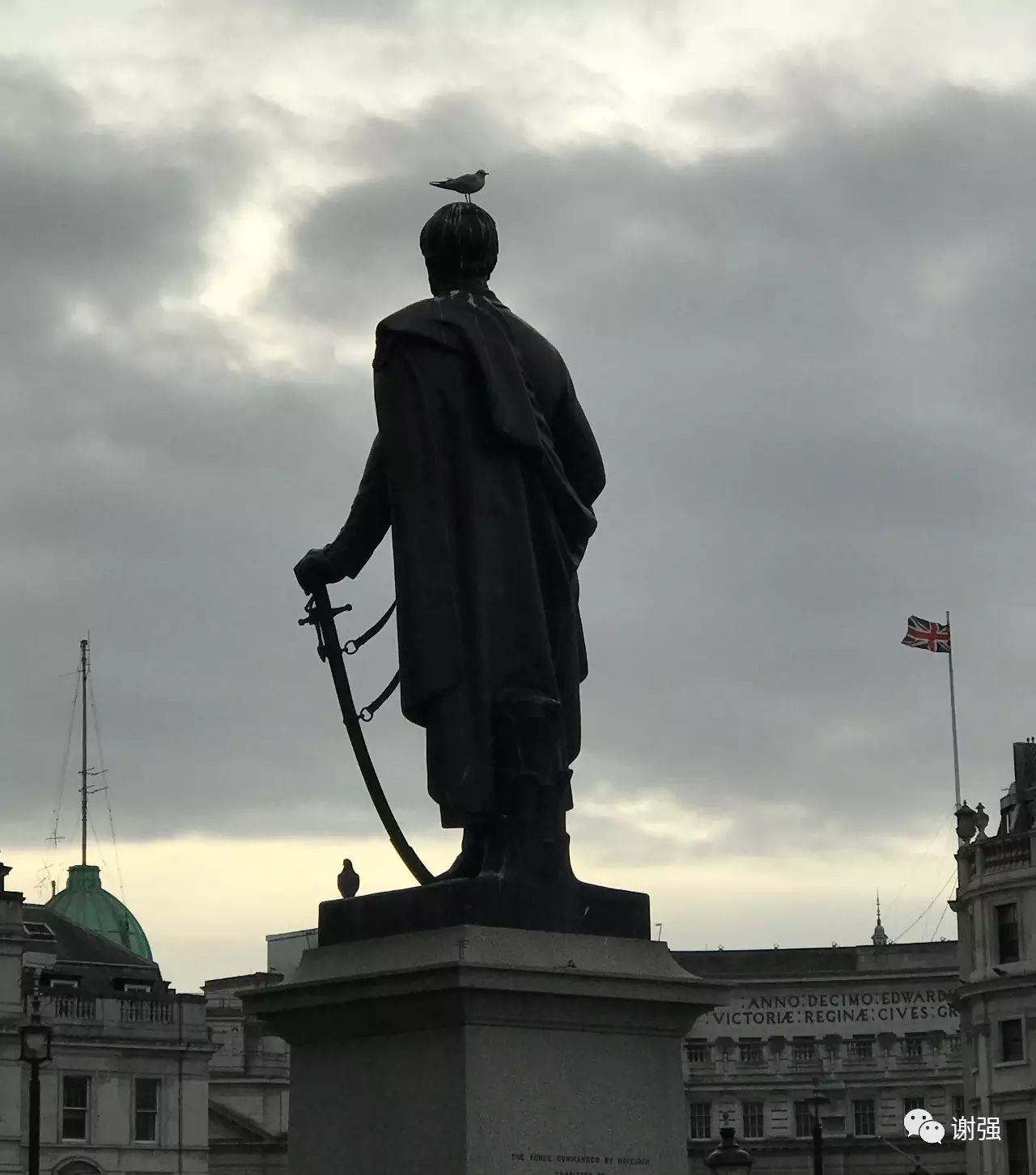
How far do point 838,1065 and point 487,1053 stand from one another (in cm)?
7595

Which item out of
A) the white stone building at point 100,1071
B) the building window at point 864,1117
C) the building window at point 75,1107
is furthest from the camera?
the building window at point 864,1117

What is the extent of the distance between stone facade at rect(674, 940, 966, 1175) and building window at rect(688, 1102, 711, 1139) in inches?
1.6

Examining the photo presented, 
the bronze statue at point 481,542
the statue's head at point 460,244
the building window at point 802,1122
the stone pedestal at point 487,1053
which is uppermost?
the building window at point 802,1122

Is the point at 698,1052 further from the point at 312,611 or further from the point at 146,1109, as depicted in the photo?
the point at 312,611

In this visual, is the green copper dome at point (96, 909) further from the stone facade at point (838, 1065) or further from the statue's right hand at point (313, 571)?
the statue's right hand at point (313, 571)

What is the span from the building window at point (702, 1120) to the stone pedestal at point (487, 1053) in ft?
246

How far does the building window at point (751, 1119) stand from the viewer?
83.8 metres

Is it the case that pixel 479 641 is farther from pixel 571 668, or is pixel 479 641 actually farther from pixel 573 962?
pixel 573 962

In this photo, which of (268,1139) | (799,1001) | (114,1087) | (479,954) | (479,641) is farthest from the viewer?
(799,1001)

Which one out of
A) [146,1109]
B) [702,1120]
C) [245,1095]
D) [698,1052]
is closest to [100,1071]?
[146,1109]

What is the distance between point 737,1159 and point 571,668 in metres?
22.2

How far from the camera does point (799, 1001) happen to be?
8494 cm

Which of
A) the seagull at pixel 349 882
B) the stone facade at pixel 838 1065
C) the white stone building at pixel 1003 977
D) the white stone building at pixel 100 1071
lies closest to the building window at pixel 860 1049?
the stone facade at pixel 838 1065

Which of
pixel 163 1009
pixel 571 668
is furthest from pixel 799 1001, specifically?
pixel 571 668
